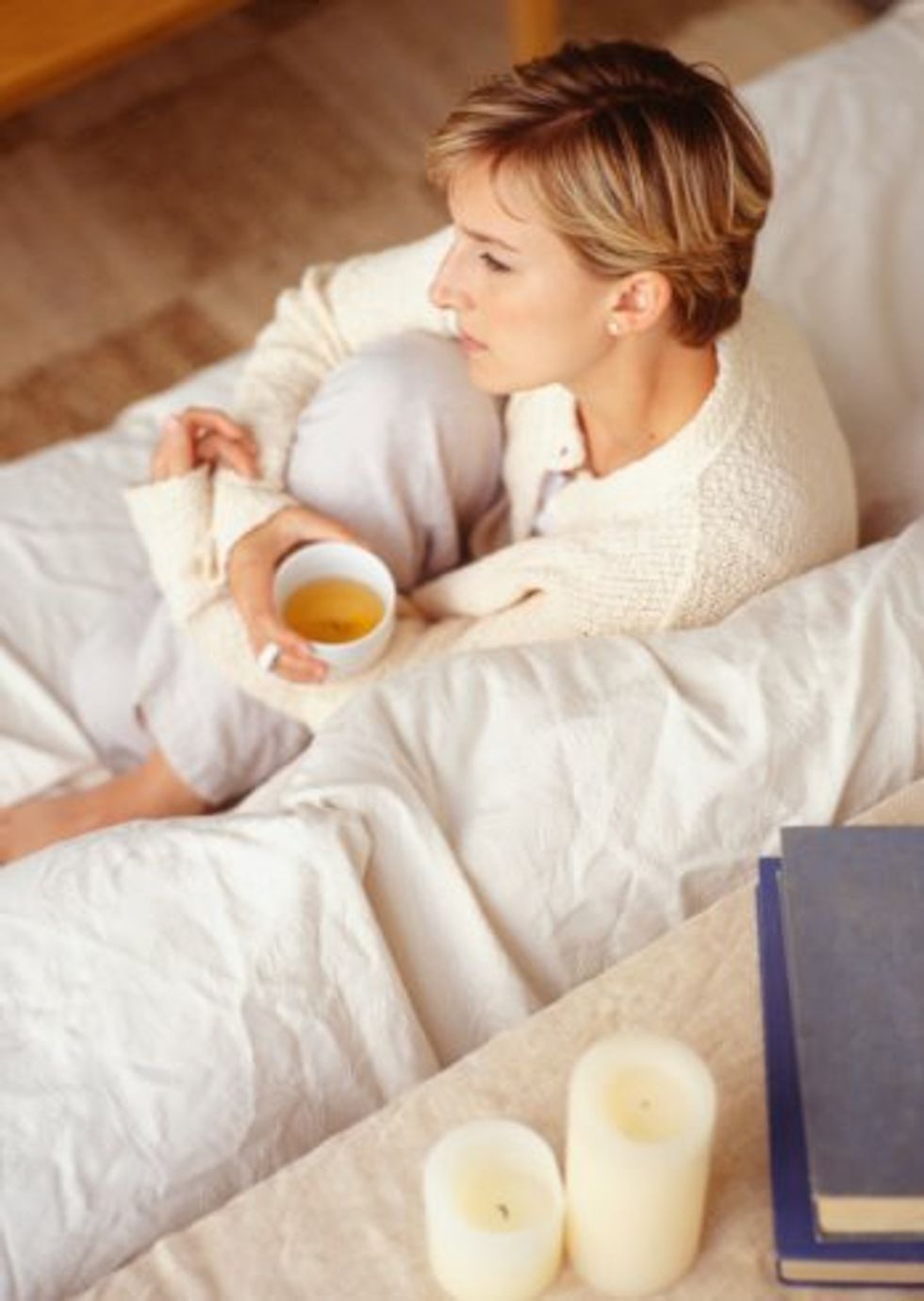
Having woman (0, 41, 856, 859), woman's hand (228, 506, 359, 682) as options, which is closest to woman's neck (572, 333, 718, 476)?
woman (0, 41, 856, 859)

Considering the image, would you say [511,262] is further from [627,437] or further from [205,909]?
[205,909]

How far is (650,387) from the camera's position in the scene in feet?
4.91

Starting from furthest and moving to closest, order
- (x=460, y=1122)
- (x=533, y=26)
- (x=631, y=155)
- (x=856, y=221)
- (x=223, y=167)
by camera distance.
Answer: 1. (x=223, y=167)
2. (x=533, y=26)
3. (x=856, y=221)
4. (x=631, y=155)
5. (x=460, y=1122)

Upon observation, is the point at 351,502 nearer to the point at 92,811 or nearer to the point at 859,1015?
the point at 92,811

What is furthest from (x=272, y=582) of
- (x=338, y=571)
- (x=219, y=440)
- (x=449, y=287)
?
(x=449, y=287)

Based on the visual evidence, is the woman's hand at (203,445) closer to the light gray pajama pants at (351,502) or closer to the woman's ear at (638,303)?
the light gray pajama pants at (351,502)

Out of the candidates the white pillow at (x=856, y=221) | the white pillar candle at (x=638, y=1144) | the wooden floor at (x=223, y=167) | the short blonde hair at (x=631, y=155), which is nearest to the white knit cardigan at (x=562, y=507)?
the short blonde hair at (x=631, y=155)

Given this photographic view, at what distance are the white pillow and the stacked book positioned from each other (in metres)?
0.68

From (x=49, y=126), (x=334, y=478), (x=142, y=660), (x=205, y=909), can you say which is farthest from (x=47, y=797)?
(x=49, y=126)

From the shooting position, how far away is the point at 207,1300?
106 cm

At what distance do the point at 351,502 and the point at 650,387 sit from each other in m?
0.27

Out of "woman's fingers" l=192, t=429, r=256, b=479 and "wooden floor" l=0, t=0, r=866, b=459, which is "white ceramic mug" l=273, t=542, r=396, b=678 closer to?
"woman's fingers" l=192, t=429, r=256, b=479

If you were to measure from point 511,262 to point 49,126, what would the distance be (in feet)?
4.41

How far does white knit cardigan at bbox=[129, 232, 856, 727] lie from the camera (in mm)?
1452
